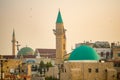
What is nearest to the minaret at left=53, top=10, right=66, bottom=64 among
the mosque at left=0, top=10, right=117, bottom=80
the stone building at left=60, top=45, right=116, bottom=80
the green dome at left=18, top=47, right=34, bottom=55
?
the green dome at left=18, top=47, right=34, bottom=55

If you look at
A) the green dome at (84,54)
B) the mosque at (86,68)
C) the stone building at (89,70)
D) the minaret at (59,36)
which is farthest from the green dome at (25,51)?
the stone building at (89,70)

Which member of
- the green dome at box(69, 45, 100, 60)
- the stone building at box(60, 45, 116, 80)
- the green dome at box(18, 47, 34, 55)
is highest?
the green dome at box(18, 47, 34, 55)

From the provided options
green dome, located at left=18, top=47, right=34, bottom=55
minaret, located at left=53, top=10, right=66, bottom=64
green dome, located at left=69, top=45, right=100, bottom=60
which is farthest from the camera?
green dome, located at left=18, top=47, right=34, bottom=55

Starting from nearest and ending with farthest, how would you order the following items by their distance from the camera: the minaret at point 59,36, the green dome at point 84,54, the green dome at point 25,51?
the green dome at point 84,54 → the minaret at point 59,36 → the green dome at point 25,51

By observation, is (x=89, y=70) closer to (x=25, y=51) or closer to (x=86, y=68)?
(x=86, y=68)

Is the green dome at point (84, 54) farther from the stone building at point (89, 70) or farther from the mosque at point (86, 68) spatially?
the stone building at point (89, 70)

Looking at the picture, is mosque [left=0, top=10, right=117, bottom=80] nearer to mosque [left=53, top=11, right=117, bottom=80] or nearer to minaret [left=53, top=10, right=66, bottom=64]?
mosque [left=53, top=11, right=117, bottom=80]

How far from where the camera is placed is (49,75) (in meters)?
24.2

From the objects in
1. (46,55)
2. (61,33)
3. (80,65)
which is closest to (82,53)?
(80,65)

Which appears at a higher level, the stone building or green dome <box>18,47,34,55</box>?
green dome <box>18,47,34,55</box>

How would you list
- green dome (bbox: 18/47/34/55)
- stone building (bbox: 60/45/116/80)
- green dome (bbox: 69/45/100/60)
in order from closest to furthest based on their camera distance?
1. stone building (bbox: 60/45/116/80)
2. green dome (bbox: 69/45/100/60)
3. green dome (bbox: 18/47/34/55)

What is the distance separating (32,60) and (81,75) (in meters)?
18.2

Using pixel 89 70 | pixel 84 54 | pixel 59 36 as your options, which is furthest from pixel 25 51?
pixel 89 70

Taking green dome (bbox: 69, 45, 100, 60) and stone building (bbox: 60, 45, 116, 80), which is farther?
green dome (bbox: 69, 45, 100, 60)
